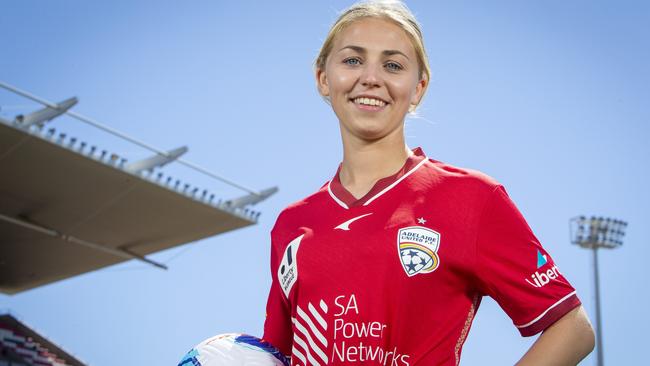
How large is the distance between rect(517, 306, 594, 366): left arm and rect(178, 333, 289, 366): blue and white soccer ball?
2.29 ft

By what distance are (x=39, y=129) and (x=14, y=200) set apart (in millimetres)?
4023

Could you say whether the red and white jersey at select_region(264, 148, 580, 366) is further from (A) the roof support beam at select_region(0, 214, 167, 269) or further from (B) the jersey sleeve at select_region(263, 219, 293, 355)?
(A) the roof support beam at select_region(0, 214, 167, 269)

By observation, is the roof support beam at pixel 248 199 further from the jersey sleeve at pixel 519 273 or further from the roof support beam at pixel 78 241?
the jersey sleeve at pixel 519 273

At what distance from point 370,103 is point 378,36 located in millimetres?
181

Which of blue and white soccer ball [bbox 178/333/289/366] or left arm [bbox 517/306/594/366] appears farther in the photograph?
blue and white soccer ball [bbox 178/333/289/366]

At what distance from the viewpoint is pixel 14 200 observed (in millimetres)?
28891

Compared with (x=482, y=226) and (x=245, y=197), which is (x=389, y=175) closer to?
(x=482, y=226)

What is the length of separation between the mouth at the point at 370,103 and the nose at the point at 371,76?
36 mm

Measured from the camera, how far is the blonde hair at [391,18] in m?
2.46

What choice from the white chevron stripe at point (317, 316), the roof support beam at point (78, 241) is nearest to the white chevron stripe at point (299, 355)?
the white chevron stripe at point (317, 316)

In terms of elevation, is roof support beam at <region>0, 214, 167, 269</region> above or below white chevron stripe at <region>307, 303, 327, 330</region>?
above

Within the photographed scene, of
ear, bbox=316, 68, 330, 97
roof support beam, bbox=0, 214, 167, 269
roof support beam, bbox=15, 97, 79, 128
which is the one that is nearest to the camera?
ear, bbox=316, 68, 330, 97

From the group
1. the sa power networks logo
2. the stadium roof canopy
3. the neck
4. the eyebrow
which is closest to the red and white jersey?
the sa power networks logo

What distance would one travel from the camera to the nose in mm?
2410
